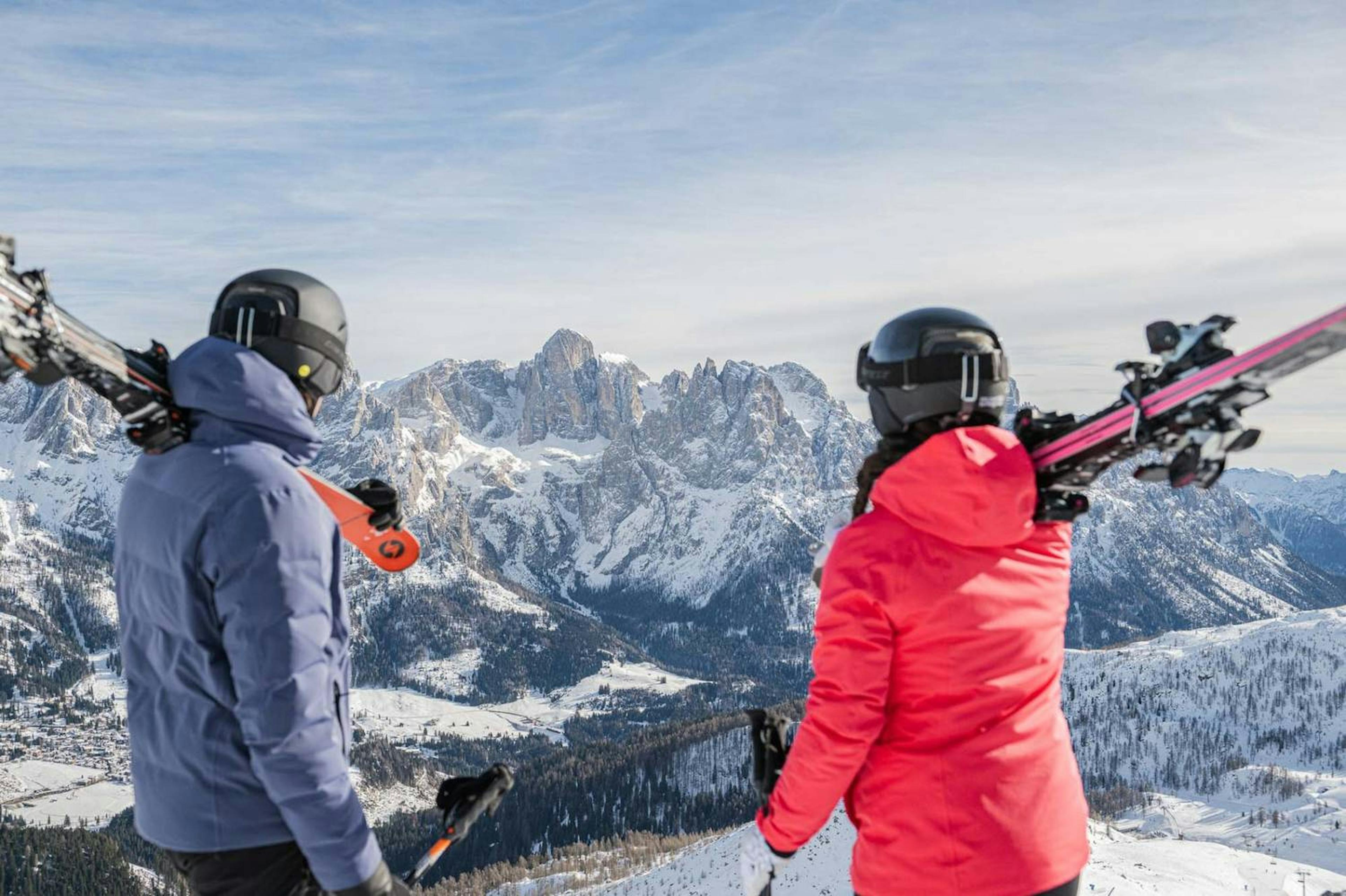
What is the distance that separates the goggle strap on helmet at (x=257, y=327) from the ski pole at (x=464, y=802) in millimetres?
2766

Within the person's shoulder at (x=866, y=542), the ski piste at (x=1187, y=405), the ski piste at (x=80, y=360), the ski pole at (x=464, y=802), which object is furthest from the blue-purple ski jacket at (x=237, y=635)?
the ski piste at (x=1187, y=405)

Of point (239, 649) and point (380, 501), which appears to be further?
point (380, 501)

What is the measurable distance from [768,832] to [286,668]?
2.54 metres

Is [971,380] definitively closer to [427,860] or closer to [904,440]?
[904,440]

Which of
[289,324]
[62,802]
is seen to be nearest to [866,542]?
[289,324]

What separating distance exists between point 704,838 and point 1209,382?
408ft

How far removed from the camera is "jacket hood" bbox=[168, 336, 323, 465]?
4.48 meters

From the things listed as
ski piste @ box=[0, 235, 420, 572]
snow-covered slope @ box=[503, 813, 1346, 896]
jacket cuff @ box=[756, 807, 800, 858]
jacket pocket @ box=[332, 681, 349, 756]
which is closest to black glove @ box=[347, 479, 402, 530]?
ski piste @ box=[0, 235, 420, 572]

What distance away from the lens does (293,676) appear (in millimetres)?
4172

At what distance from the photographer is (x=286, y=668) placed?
416 cm

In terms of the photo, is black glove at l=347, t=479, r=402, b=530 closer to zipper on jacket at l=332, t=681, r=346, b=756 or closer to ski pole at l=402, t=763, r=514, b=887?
ski pole at l=402, t=763, r=514, b=887

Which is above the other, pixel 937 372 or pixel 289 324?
pixel 289 324

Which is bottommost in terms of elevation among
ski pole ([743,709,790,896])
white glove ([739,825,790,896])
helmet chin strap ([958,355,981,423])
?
white glove ([739,825,790,896])

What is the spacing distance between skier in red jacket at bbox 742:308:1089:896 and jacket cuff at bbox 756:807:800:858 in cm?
6
